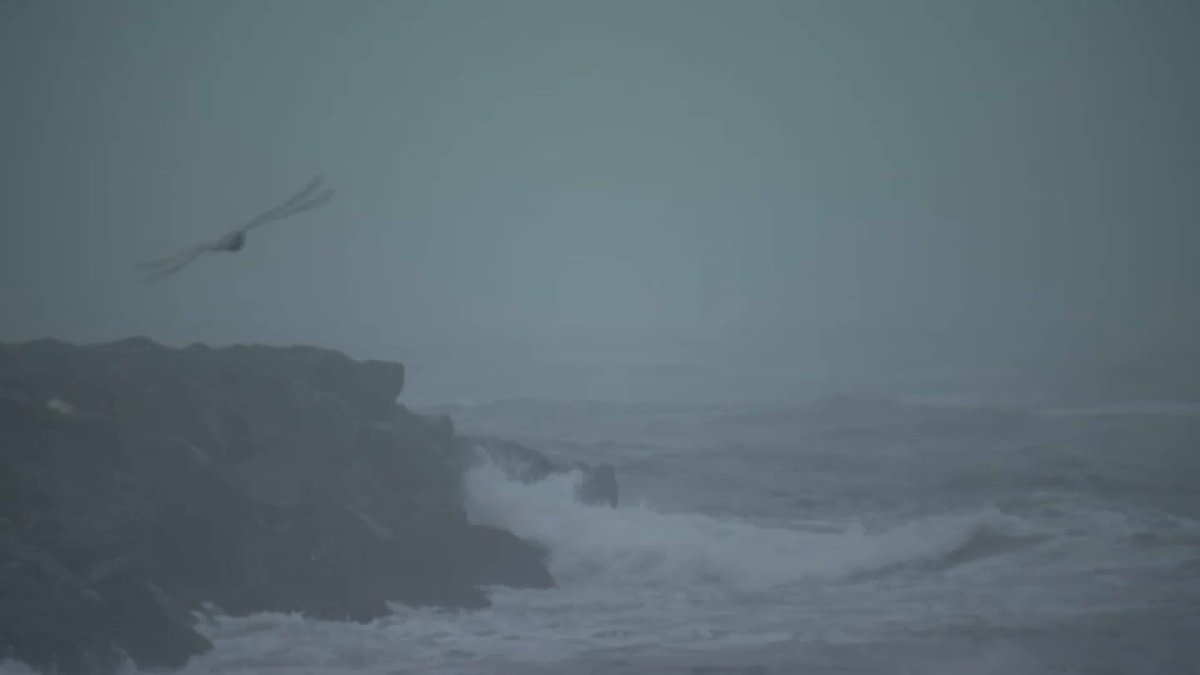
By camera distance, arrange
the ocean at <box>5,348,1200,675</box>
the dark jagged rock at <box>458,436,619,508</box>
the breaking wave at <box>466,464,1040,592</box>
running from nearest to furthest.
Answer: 1. the ocean at <box>5,348,1200,675</box>
2. the breaking wave at <box>466,464,1040,592</box>
3. the dark jagged rock at <box>458,436,619,508</box>

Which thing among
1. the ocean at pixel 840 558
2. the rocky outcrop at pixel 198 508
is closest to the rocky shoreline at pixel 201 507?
the rocky outcrop at pixel 198 508

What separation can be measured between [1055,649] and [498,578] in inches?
296

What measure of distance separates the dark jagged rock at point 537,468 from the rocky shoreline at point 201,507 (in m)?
2.00

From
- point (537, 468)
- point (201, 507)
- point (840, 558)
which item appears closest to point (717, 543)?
point (840, 558)

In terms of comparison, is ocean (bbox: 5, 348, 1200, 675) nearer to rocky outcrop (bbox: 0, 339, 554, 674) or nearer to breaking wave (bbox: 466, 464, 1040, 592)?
breaking wave (bbox: 466, 464, 1040, 592)

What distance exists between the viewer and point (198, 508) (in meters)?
13.7

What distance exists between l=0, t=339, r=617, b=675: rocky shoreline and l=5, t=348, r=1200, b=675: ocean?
61 centimetres

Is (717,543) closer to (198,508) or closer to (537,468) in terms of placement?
(537,468)

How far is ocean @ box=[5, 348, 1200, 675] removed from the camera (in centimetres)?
1115

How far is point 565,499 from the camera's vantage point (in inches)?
773

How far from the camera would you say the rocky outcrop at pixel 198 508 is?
37.9 feet

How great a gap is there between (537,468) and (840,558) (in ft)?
23.4

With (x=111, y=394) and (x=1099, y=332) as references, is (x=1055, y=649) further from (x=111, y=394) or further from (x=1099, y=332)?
(x=1099, y=332)

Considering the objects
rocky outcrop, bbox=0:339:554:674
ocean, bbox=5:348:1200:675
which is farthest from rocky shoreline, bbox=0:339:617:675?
ocean, bbox=5:348:1200:675
